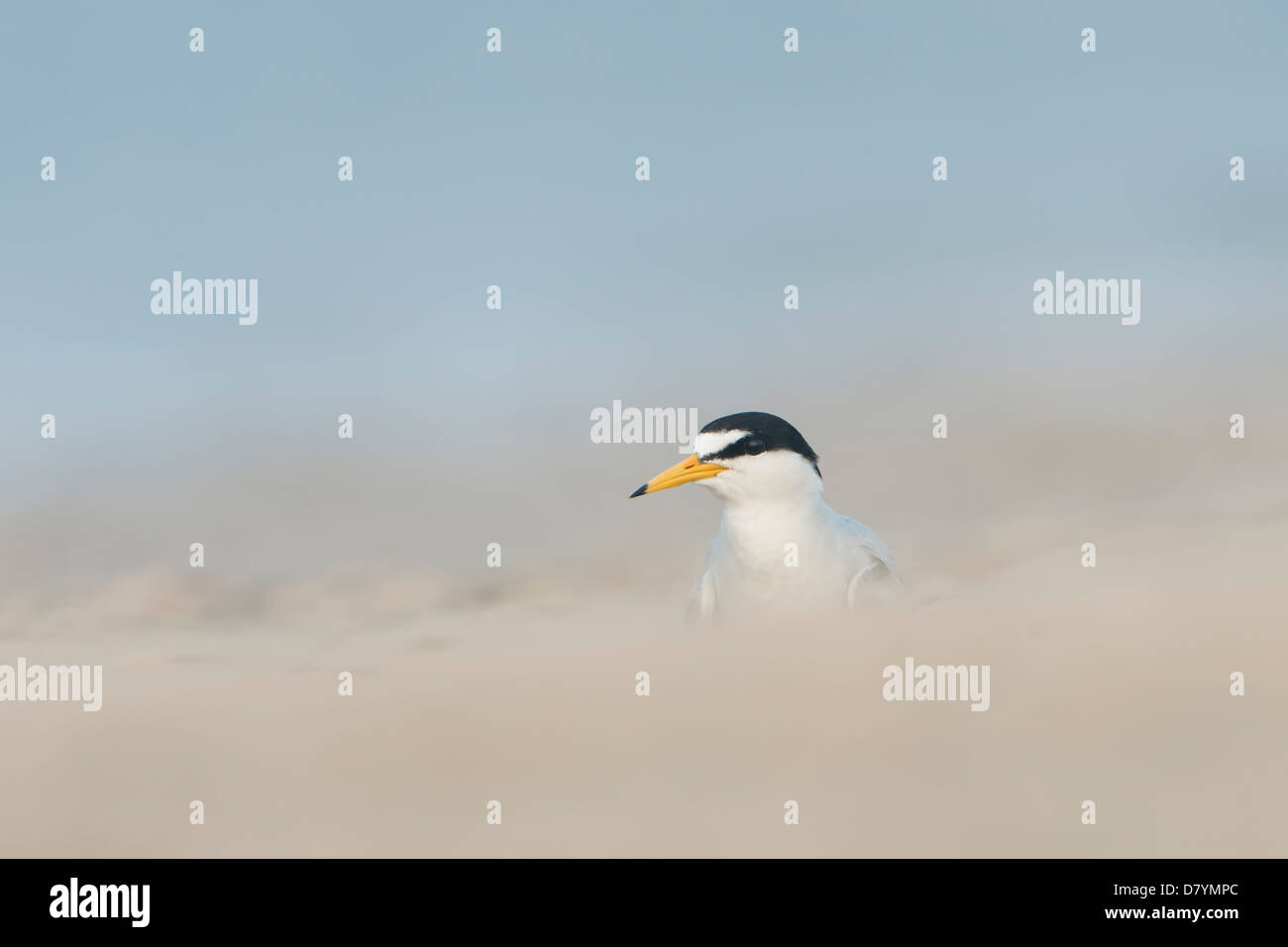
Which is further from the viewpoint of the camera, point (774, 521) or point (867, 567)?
point (867, 567)

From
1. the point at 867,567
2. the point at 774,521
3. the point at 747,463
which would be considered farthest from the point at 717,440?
the point at 867,567

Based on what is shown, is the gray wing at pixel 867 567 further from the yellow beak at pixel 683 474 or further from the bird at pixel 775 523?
the yellow beak at pixel 683 474

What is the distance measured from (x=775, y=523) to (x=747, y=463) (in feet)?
1.71

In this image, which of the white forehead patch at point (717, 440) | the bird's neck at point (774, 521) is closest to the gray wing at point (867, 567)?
the bird's neck at point (774, 521)

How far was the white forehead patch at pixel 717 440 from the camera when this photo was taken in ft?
32.8

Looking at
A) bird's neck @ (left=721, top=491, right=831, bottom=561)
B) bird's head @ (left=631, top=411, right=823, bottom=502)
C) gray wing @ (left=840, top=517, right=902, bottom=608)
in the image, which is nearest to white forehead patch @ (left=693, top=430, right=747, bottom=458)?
bird's head @ (left=631, top=411, right=823, bottom=502)

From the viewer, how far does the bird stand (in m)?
9.99

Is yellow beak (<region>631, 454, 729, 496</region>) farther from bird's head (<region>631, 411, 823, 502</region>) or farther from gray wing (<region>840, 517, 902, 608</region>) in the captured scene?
gray wing (<region>840, 517, 902, 608</region>)

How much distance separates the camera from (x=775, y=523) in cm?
A: 1009

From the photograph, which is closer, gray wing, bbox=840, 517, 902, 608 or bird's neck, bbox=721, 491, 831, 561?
bird's neck, bbox=721, 491, 831, 561

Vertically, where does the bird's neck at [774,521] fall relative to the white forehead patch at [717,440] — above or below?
below

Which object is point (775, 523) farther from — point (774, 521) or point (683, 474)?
point (683, 474)

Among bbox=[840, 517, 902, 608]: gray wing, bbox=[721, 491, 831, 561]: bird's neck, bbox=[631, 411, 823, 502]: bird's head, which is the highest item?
bbox=[631, 411, 823, 502]: bird's head

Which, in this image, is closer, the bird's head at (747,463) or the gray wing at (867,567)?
the bird's head at (747,463)
